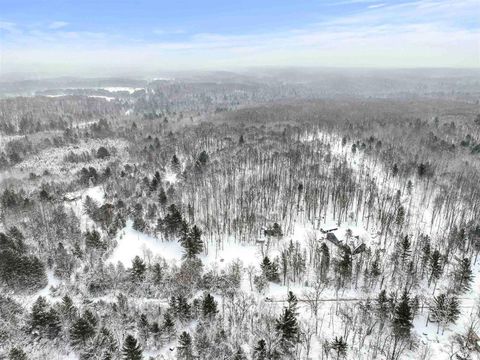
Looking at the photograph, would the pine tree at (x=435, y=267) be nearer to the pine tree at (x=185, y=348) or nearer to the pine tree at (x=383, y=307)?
the pine tree at (x=383, y=307)

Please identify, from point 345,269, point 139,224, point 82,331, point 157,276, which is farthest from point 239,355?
point 139,224

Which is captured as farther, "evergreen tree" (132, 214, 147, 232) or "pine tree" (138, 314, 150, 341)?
"evergreen tree" (132, 214, 147, 232)

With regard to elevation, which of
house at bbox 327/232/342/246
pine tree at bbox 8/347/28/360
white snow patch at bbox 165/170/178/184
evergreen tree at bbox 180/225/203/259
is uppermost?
white snow patch at bbox 165/170/178/184

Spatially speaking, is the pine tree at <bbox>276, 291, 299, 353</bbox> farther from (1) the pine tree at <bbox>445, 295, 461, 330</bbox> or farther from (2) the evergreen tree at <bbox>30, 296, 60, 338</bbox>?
(2) the evergreen tree at <bbox>30, 296, 60, 338</bbox>

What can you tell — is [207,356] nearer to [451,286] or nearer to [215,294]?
[215,294]

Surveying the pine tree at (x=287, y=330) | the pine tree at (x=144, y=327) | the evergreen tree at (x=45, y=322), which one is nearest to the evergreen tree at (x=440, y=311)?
the pine tree at (x=287, y=330)

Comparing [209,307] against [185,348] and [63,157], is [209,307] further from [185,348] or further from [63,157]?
[63,157]

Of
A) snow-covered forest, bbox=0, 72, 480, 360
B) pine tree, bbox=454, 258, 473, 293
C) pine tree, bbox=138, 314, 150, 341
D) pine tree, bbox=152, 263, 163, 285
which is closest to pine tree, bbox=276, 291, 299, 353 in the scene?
snow-covered forest, bbox=0, 72, 480, 360
